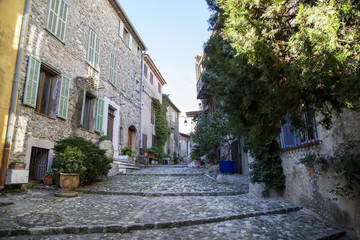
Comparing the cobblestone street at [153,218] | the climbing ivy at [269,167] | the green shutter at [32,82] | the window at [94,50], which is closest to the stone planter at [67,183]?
the cobblestone street at [153,218]

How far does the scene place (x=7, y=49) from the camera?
6.16 m

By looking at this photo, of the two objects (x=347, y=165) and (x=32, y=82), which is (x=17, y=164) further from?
(x=347, y=165)

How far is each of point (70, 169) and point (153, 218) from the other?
321 centimetres

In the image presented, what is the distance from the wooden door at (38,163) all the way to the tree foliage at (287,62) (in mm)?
6603

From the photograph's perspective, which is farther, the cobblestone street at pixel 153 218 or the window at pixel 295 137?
the window at pixel 295 137

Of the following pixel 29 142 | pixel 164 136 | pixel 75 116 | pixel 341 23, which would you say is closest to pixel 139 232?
pixel 341 23

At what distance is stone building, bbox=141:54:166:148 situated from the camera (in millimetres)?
18062

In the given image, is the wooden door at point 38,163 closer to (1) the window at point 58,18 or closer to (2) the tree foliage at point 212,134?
(1) the window at point 58,18

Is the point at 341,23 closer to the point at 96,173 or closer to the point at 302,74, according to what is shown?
the point at 302,74

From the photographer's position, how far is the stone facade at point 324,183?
3.52 metres

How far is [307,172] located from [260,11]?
344cm

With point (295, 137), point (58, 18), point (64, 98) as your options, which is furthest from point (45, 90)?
point (295, 137)

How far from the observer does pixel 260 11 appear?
287 cm

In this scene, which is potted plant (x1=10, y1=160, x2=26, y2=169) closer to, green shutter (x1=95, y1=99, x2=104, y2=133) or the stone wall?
the stone wall
